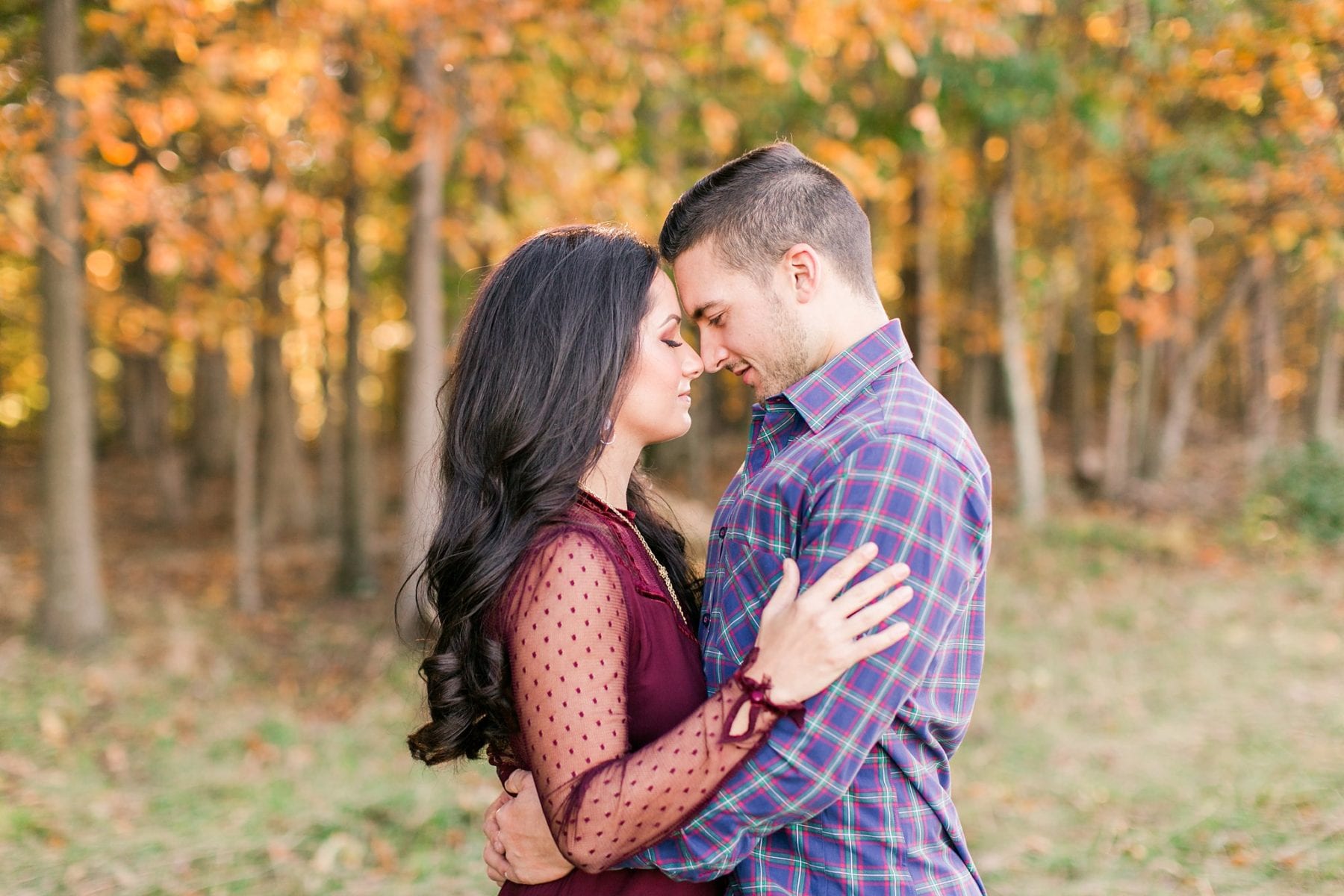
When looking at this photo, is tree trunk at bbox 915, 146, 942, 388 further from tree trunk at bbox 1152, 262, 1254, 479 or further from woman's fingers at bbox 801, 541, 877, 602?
woman's fingers at bbox 801, 541, 877, 602

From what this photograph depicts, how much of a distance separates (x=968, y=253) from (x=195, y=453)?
1365cm

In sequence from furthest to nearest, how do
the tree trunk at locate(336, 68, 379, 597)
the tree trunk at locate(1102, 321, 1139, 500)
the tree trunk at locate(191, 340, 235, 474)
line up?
the tree trunk at locate(191, 340, 235, 474) < the tree trunk at locate(1102, 321, 1139, 500) < the tree trunk at locate(336, 68, 379, 597)

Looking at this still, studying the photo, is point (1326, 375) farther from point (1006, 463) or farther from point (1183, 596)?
point (1183, 596)

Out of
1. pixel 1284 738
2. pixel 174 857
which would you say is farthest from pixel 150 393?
pixel 1284 738

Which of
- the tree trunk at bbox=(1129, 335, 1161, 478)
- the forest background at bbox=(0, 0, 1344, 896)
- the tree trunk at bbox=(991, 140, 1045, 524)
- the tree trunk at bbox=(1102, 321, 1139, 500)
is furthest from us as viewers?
the tree trunk at bbox=(1129, 335, 1161, 478)

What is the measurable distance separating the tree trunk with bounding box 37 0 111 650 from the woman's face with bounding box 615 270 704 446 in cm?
580

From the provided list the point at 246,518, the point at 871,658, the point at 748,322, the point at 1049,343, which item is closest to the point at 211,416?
the point at 246,518

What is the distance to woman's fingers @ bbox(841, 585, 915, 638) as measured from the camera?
1.64 meters

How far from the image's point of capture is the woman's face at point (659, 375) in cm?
207

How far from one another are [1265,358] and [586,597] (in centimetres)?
1593

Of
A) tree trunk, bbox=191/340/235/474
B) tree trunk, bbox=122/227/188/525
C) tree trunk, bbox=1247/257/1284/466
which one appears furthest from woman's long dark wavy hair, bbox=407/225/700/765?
tree trunk, bbox=191/340/235/474

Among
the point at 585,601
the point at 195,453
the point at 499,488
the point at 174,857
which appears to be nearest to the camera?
the point at 585,601

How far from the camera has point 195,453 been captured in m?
17.2

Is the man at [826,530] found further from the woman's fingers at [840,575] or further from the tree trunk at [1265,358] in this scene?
the tree trunk at [1265,358]
